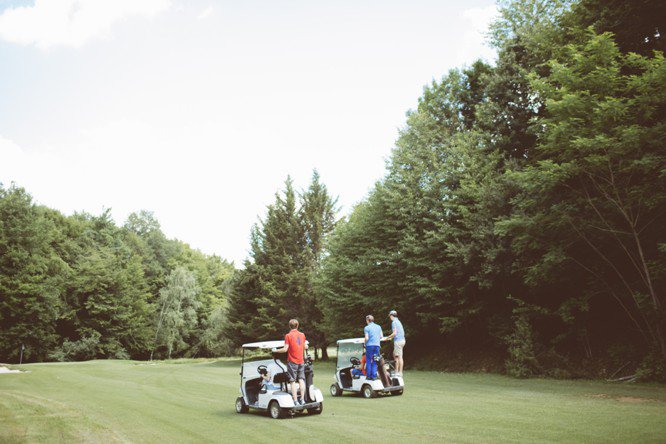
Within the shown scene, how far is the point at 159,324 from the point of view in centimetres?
5838

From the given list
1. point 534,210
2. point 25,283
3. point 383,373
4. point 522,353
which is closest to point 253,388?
point 383,373

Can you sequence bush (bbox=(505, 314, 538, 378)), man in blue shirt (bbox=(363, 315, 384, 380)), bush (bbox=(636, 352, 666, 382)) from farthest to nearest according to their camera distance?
1. bush (bbox=(505, 314, 538, 378))
2. bush (bbox=(636, 352, 666, 382))
3. man in blue shirt (bbox=(363, 315, 384, 380))

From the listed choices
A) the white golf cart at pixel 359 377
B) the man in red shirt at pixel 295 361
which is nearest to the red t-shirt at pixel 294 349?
the man in red shirt at pixel 295 361

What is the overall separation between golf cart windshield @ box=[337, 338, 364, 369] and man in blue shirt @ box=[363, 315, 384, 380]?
1.26 feet

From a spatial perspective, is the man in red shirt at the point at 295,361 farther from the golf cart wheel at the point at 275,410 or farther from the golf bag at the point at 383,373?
the golf bag at the point at 383,373

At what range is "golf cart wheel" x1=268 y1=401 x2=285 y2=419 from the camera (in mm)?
9133

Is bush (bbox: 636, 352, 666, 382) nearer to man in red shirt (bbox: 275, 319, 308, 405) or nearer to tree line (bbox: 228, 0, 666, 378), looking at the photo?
tree line (bbox: 228, 0, 666, 378)

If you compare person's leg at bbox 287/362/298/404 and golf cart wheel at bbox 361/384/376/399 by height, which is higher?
person's leg at bbox 287/362/298/404


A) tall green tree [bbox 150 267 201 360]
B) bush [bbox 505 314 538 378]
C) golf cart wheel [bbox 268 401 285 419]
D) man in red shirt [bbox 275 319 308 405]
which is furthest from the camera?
tall green tree [bbox 150 267 201 360]

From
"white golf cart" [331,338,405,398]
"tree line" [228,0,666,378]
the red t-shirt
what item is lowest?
"white golf cart" [331,338,405,398]

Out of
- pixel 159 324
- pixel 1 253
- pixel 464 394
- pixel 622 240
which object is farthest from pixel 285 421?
pixel 159 324

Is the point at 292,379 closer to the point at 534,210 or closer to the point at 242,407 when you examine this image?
the point at 242,407

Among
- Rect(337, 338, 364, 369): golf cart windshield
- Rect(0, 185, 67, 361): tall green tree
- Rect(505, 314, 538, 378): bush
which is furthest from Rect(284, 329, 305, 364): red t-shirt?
Rect(0, 185, 67, 361): tall green tree

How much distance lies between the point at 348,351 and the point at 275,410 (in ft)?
13.1
